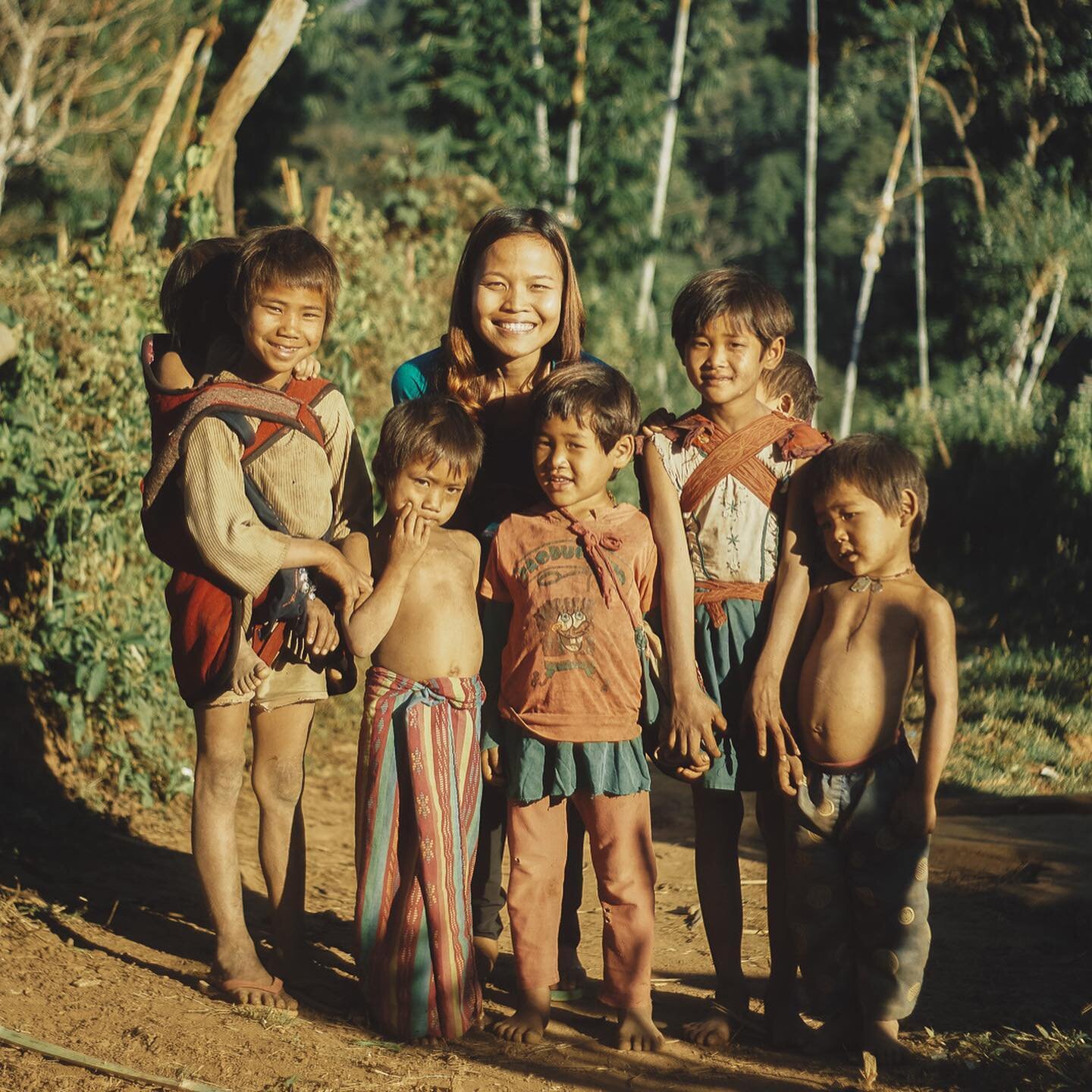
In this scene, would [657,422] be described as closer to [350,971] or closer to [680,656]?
[680,656]

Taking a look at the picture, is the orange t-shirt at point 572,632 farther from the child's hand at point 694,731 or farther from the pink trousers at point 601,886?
the pink trousers at point 601,886

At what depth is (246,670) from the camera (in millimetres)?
3115

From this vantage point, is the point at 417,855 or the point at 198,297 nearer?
the point at 417,855

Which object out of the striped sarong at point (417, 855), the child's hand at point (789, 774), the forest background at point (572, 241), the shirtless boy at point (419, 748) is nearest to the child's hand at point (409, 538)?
the shirtless boy at point (419, 748)

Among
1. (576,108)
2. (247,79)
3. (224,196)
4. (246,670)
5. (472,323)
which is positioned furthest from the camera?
(576,108)

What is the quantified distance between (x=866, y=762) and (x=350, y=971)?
158cm

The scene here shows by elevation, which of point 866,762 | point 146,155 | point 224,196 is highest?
point 146,155

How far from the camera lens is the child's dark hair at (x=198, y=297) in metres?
3.30

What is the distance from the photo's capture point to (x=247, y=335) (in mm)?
3074

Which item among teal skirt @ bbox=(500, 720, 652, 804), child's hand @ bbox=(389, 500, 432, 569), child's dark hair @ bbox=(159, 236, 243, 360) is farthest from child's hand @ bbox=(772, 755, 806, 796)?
child's dark hair @ bbox=(159, 236, 243, 360)

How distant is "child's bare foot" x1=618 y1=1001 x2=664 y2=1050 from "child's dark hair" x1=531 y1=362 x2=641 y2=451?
1.32 meters

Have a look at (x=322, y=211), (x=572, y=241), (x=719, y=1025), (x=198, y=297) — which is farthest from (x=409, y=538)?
(x=572, y=241)

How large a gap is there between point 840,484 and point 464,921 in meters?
1.33

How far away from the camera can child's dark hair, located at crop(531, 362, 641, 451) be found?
3.08 m
